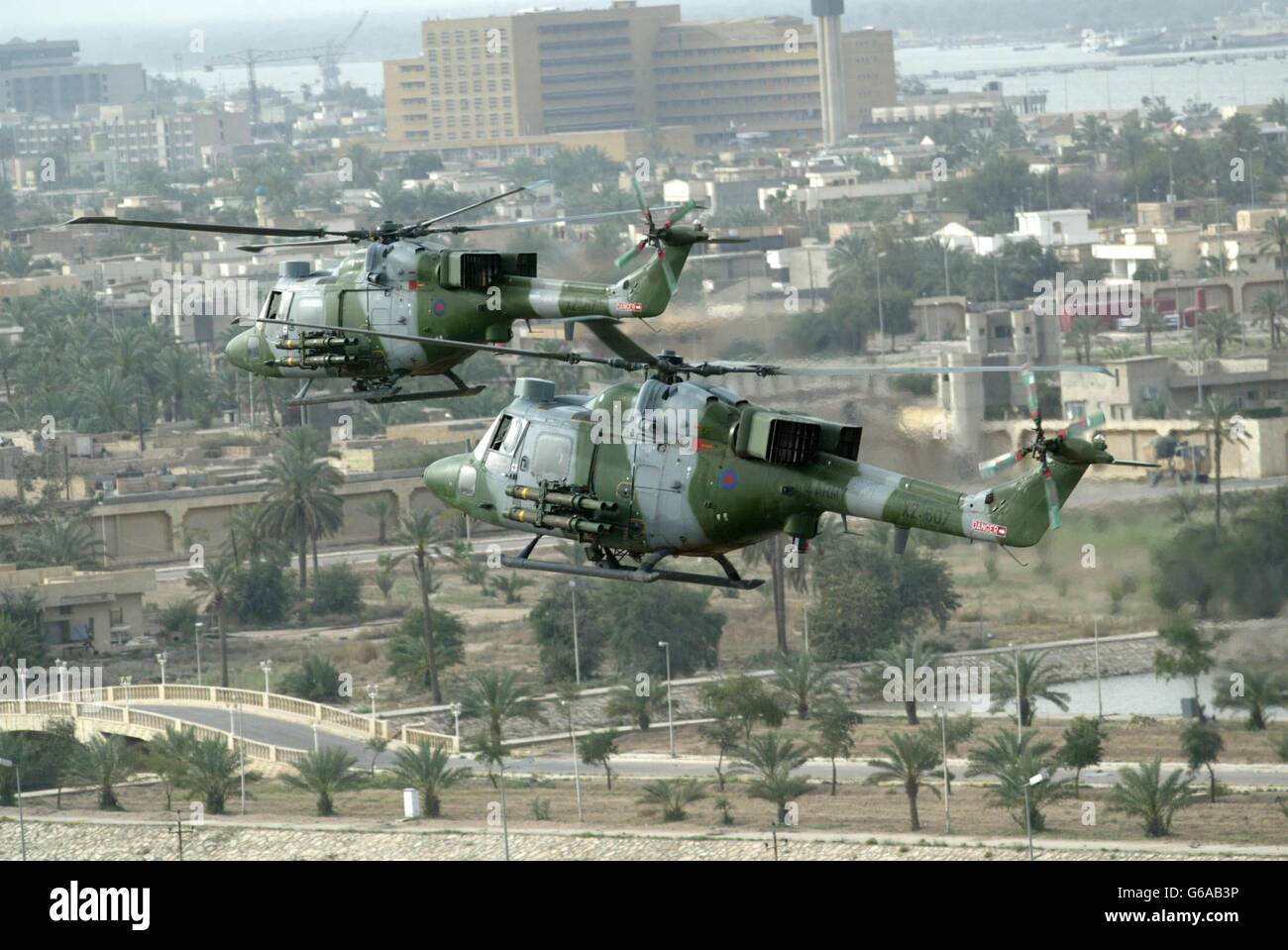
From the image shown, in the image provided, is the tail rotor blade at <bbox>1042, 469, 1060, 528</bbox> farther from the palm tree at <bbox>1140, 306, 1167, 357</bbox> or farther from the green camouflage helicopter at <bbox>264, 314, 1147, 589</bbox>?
the palm tree at <bbox>1140, 306, 1167, 357</bbox>

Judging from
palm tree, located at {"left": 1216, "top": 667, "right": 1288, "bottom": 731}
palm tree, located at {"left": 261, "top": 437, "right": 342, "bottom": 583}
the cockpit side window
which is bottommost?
palm tree, located at {"left": 1216, "top": 667, "right": 1288, "bottom": 731}

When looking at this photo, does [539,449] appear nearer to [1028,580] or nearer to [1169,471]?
[1028,580]

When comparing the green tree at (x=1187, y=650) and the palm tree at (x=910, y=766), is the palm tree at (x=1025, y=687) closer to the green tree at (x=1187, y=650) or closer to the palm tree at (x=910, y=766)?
the green tree at (x=1187, y=650)

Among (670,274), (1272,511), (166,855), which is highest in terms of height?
(670,274)

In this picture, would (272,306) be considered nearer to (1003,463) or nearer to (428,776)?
(1003,463)

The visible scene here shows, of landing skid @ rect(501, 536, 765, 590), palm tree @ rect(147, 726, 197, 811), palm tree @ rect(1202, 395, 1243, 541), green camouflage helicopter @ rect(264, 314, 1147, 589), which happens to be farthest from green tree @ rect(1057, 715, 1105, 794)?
landing skid @ rect(501, 536, 765, 590)

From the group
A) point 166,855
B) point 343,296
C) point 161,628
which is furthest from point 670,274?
point 161,628
